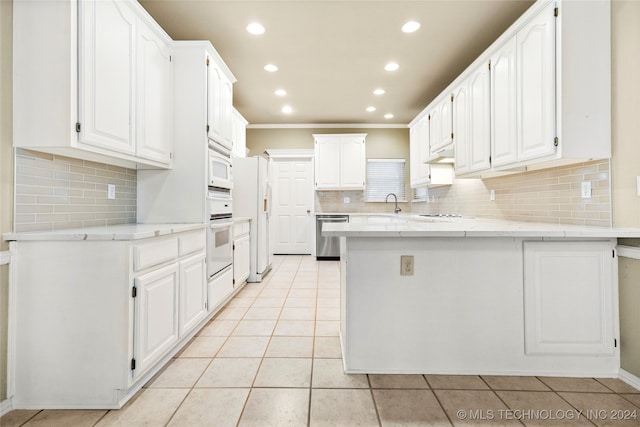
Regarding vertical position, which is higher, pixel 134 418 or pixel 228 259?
pixel 228 259

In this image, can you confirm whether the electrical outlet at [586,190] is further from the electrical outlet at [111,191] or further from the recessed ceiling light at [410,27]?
the electrical outlet at [111,191]

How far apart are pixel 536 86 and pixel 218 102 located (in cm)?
255

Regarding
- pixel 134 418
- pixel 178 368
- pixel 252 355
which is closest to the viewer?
pixel 134 418

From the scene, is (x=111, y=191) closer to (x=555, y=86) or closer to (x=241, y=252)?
(x=241, y=252)

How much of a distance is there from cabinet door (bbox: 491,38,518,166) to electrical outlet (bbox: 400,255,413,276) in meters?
1.21

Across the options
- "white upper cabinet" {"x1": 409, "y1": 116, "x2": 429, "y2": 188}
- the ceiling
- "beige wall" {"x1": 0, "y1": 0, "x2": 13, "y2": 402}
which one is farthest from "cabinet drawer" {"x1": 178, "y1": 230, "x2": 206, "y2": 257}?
"white upper cabinet" {"x1": 409, "y1": 116, "x2": 429, "y2": 188}

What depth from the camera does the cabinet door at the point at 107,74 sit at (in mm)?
1609

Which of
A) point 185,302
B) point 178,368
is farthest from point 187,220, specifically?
point 178,368

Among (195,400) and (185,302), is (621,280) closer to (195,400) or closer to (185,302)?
(195,400)

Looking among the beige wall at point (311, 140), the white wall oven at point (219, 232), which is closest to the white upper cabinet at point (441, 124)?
the beige wall at point (311, 140)

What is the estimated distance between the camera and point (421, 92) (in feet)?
13.9

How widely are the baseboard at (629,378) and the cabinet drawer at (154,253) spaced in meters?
2.80

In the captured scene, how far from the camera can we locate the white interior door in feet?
20.1

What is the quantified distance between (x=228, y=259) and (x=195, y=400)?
5.24 feet
